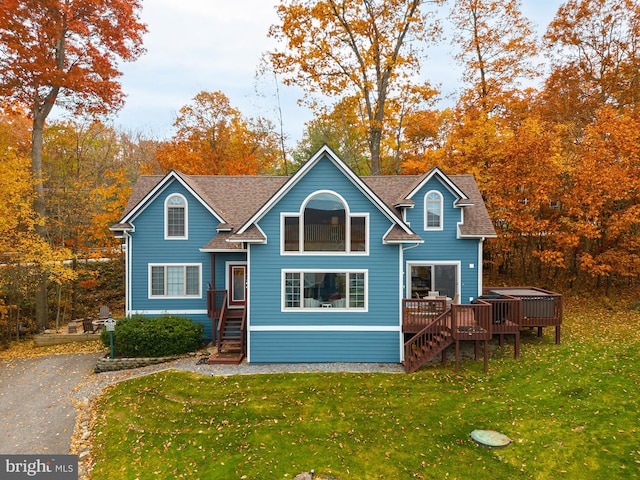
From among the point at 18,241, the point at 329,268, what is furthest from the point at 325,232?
the point at 18,241

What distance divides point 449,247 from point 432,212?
171cm

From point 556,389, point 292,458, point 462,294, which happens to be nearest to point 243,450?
point 292,458

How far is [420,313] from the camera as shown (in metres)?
12.6

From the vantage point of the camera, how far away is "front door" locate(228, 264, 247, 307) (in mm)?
15437

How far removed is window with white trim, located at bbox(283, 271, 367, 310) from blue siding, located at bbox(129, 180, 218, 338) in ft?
16.1

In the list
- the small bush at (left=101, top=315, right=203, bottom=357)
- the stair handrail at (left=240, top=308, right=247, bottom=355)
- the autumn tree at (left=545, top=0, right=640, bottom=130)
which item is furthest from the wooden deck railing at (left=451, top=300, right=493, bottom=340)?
the autumn tree at (left=545, top=0, right=640, bottom=130)

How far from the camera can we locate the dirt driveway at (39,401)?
28.4ft

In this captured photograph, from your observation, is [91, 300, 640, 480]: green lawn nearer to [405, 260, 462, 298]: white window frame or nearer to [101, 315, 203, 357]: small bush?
[101, 315, 203, 357]: small bush

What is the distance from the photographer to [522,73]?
23188mm

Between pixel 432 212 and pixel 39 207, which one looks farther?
pixel 39 207

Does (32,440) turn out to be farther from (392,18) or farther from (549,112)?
(549,112)

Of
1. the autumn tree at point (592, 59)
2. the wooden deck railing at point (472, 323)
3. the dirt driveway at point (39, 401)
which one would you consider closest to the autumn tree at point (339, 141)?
the autumn tree at point (592, 59)

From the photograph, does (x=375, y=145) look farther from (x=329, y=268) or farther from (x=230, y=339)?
(x=230, y=339)

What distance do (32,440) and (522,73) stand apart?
98.6ft
